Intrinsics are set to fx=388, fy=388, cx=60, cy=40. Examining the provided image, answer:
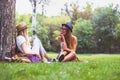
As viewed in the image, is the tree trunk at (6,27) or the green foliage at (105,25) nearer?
the tree trunk at (6,27)

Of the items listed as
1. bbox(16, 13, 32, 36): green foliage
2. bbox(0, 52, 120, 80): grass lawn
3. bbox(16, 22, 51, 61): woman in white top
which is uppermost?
bbox(16, 13, 32, 36): green foliage

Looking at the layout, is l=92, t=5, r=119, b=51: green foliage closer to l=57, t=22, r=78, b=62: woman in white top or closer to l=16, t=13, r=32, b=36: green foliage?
l=57, t=22, r=78, b=62: woman in white top

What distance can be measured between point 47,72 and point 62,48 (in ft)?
7.61

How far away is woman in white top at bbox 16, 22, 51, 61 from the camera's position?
20.5ft

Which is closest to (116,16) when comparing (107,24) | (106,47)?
Result: (107,24)

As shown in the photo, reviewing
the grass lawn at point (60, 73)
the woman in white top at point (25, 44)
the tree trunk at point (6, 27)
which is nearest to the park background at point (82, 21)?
the woman in white top at point (25, 44)

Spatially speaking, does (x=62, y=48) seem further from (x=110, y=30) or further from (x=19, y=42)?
(x=110, y=30)

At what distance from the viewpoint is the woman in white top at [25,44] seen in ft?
20.5

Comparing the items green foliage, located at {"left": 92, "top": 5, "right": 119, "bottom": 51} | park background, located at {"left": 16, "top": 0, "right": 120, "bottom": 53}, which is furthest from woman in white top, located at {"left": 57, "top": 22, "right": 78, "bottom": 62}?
green foliage, located at {"left": 92, "top": 5, "right": 119, "bottom": 51}

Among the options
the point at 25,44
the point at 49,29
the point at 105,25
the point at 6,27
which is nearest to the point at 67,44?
the point at 25,44

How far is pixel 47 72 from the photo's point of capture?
4441 mm

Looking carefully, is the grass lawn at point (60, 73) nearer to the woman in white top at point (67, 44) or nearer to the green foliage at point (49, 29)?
the woman in white top at point (67, 44)

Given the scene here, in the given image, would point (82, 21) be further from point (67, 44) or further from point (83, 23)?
point (67, 44)

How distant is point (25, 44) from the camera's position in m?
6.29
